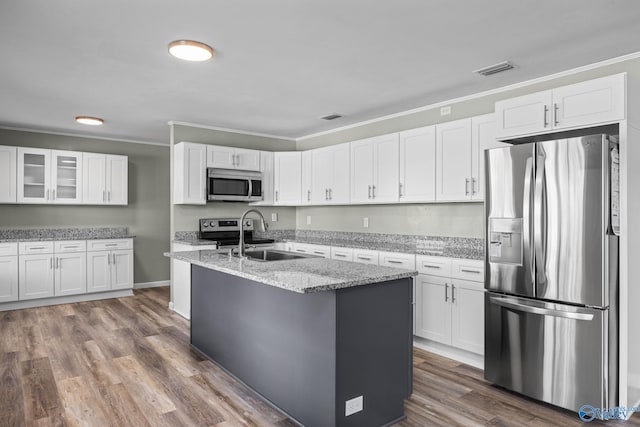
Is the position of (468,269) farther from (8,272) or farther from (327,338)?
(8,272)

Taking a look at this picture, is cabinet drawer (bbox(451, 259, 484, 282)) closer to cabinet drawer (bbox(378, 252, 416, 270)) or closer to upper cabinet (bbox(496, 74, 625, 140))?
cabinet drawer (bbox(378, 252, 416, 270))

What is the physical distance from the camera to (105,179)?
6059 mm

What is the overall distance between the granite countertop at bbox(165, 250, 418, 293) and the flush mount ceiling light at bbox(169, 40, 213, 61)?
1.47 meters

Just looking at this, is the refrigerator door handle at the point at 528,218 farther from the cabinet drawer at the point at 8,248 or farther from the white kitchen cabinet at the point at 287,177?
the cabinet drawer at the point at 8,248

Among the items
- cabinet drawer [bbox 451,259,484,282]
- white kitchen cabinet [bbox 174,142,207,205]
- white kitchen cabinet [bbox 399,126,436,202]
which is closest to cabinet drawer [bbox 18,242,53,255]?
white kitchen cabinet [bbox 174,142,207,205]

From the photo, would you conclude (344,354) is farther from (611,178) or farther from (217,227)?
(217,227)

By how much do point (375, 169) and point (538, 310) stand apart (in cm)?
238

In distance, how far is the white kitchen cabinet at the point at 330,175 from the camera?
5.01 meters

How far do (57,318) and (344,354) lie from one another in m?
4.30

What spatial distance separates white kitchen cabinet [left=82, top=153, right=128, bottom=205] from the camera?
591 cm

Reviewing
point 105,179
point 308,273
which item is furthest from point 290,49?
point 105,179

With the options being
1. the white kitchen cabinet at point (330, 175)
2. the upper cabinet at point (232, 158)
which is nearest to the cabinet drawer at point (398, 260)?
the white kitchen cabinet at point (330, 175)

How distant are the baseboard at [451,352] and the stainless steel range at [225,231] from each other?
8.02 feet

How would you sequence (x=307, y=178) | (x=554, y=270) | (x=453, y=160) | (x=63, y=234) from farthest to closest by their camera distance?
(x=63, y=234) → (x=307, y=178) → (x=453, y=160) → (x=554, y=270)
